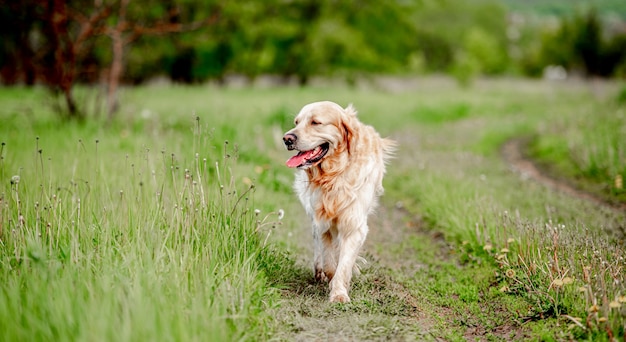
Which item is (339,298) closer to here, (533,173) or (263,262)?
(263,262)

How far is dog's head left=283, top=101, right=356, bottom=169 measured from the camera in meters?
4.28

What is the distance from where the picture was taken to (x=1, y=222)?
3965 millimetres

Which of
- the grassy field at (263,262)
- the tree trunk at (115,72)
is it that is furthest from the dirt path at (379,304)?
the tree trunk at (115,72)

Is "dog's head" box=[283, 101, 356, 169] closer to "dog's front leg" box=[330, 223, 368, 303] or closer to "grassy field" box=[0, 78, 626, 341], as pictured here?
"grassy field" box=[0, 78, 626, 341]

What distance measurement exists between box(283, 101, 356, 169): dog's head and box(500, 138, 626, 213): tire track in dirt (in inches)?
179

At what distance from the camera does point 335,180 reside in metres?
4.48

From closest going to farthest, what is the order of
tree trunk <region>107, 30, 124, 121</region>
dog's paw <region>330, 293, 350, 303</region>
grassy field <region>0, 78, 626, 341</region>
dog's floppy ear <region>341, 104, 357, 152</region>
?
1. grassy field <region>0, 78, 626, 341</region>
2. dog's paw <region>330, 293, 350, 303</region>
3. dog's floppy ear <region>341, 104, 357, 152</region>
4. tree trunk <region>107, 30, 124, 121</region>

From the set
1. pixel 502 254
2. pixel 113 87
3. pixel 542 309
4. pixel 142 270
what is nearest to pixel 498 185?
pixel 502 254

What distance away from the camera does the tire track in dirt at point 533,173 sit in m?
7.68

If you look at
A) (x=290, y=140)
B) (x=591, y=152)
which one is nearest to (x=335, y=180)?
(x=290, y=140)

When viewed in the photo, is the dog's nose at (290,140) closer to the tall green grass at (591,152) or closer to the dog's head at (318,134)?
the dog's head at (318,134)

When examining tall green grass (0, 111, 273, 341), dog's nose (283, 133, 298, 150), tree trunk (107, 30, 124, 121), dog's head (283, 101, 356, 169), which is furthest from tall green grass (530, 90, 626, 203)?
tree trunk (107, 30, 124, 121)

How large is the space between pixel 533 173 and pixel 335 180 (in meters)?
6.66

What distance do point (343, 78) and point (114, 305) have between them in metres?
31.7
